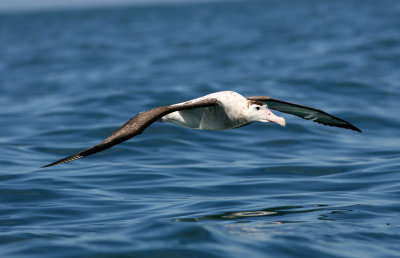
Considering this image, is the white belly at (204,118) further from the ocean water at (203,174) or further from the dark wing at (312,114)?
the ocean water at (203,174)

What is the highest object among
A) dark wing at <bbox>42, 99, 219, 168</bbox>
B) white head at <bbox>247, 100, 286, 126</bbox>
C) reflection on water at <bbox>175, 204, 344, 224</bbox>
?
white head at <bbox>247, 100, 286, 126</bbox>

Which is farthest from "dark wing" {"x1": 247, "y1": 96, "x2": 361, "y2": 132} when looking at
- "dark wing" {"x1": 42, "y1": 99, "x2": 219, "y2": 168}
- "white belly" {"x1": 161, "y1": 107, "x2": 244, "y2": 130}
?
"dark wing" {"x1": 42, "y1": 99, "x2": 219, "y2": 168}

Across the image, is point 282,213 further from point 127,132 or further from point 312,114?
point 127,132

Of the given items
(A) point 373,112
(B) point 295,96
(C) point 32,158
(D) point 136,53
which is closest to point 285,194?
(C) point 32,158

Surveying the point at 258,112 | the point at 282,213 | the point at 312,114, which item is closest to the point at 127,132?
the point at 258,112

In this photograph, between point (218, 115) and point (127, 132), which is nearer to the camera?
point (127, 132)

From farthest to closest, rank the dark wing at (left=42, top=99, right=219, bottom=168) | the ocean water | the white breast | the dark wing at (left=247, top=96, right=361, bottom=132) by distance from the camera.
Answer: the dark wing at (left=247, top=96, right=361, bottom=132)
the white breast
the ocean water
the dark wing at (left=42, top=99, right=219, bottom=168)

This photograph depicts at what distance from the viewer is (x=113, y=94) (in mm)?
19094

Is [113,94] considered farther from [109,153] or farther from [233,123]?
[233,123]

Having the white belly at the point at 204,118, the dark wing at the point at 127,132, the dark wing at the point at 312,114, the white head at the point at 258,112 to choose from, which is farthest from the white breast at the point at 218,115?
the dark wing at the point at 127,132

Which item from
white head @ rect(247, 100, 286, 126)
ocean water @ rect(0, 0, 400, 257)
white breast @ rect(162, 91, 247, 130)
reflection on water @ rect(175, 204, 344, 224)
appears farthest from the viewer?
white breast @ rect(162, 91, 247, 130)

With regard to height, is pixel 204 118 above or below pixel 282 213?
above

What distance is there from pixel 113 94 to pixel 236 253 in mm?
12880

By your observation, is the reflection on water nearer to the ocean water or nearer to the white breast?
the ocean water
